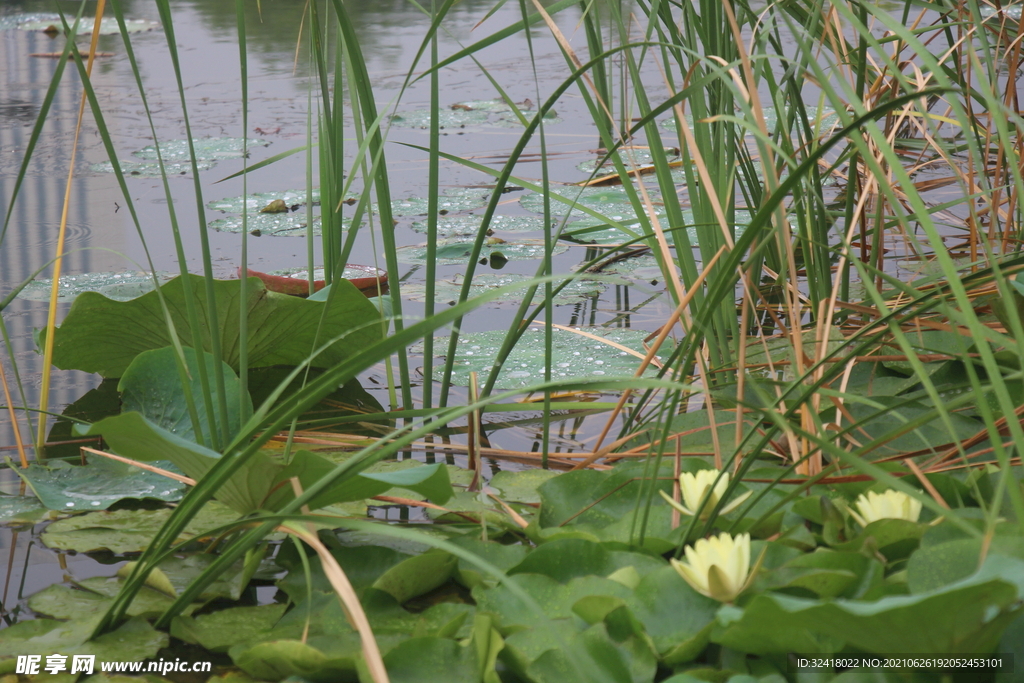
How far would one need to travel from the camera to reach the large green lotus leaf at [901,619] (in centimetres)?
47

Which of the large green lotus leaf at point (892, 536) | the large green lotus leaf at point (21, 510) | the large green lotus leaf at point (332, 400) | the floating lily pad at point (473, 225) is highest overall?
the large green lotus leaf at point (892, 536)

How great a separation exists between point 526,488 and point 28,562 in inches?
20.6

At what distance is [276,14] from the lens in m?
5.57

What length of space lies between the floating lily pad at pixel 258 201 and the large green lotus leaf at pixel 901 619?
74.3 inches

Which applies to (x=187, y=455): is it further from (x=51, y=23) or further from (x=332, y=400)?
(x=51, y=23)

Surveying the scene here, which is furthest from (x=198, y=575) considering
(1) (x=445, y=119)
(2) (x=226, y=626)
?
(1) (x=445, y=119)

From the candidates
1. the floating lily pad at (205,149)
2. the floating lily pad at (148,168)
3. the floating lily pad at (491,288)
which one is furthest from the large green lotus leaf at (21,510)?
the floating lily pad at (205,149)

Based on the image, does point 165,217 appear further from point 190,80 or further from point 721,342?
point 190,80

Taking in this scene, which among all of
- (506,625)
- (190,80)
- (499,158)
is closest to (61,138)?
(190,80)

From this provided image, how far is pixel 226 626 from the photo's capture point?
29.3 inches

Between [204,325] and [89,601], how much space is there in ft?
1.71

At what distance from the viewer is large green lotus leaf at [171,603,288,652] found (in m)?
0.72

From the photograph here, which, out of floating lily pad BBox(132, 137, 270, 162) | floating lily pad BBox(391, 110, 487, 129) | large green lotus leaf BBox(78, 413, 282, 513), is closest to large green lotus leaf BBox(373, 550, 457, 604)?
large green lotus leaf BBox(78, 413, 282, 513)

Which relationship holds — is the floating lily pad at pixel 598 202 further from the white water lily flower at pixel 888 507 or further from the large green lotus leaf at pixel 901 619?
the large green lotus leaf at pixel 901 619
